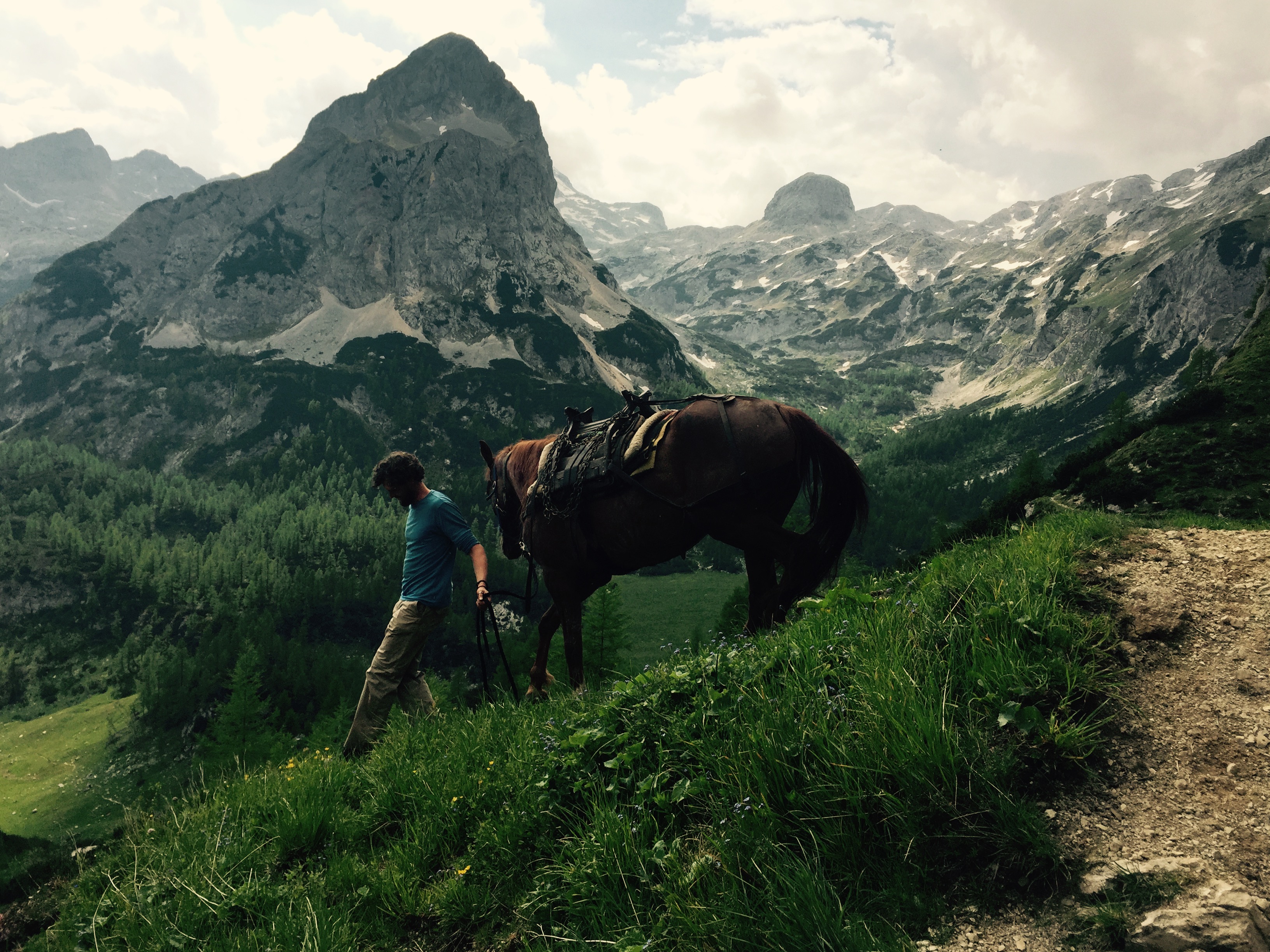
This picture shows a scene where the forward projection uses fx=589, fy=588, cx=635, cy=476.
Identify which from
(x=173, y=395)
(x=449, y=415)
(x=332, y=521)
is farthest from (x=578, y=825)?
(x=173, y=395)

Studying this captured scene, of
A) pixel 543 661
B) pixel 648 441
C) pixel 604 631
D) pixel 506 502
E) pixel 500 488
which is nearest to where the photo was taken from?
pixel 648 441

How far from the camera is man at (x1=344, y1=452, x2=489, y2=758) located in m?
7.68

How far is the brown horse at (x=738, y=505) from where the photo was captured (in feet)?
24.5

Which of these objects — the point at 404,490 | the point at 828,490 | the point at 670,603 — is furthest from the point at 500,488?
the point at 670,603

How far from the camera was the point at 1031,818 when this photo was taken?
2.70m

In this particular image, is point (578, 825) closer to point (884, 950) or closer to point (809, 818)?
point (809, 818)

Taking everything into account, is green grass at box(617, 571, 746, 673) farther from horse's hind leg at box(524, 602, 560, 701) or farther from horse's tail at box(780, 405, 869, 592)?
horse's tail at box(780, 405, 869, 592)

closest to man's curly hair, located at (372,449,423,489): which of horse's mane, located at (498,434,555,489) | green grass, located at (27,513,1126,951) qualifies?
horse's mane, located at (498,434,555,489)

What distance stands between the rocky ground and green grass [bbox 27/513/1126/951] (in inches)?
5.9

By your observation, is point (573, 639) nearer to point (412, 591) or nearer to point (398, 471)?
point (412, 591)

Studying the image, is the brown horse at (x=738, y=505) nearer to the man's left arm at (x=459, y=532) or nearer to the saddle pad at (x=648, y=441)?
the saddle pad at (x=648, y=441)

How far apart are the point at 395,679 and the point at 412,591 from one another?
1196mm

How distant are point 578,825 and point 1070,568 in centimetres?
408

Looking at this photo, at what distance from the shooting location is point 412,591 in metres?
7.84
